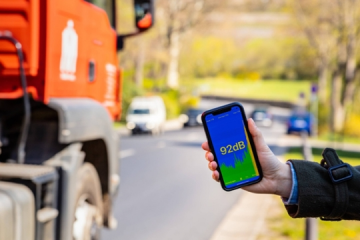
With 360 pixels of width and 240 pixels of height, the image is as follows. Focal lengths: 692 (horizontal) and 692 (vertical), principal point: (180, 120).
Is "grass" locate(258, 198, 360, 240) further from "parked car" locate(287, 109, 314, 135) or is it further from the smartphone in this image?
"parked car" locate(287, 109, 314, 135)

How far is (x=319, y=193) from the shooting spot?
8.80 feet

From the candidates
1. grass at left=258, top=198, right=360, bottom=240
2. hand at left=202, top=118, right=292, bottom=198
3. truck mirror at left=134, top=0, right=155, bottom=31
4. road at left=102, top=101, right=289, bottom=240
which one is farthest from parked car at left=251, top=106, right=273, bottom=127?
hand at left=202, top=118, right=292, bottom=198

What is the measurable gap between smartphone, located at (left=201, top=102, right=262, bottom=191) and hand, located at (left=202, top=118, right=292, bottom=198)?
0.03m

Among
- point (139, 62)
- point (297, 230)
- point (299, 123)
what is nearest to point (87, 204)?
point (297, 230)

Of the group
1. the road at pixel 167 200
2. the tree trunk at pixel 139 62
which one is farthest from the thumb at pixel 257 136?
the tree trunk at pixel 139 62

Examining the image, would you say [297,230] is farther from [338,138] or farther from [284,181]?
[338,138]

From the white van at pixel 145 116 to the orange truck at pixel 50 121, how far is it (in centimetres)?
2773

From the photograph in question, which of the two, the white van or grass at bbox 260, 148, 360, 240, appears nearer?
grass at bbox 260, 148, 360, 240

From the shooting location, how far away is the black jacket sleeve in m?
2.65

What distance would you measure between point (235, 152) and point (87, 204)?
8.83 ft

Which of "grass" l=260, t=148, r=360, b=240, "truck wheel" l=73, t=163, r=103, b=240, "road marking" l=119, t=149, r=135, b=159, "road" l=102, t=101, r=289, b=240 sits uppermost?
"truck wheel" l=73, t=163, r=103, b=240

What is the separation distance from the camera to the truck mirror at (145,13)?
618 cm

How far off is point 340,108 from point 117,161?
3471cm

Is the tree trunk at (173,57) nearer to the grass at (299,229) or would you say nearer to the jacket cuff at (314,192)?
the grass at (299,229)
